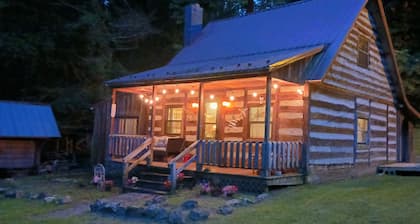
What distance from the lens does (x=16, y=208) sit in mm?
8664

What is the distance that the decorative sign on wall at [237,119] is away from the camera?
12883mm

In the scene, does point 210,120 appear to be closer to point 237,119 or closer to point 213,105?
point 213,105

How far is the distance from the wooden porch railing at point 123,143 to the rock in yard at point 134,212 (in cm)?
448

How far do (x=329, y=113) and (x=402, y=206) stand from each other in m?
4.78

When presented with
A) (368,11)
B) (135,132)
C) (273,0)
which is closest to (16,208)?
(135,132)

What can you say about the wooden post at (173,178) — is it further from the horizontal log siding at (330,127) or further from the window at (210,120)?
the horizontal log siding at (330,127)

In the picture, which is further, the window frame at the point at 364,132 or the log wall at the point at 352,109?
the window frame at the point at 364,132

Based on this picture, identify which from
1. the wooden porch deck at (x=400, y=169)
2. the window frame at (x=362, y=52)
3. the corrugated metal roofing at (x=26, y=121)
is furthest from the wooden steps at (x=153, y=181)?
the wooden porch deck at (x=400, y=169)

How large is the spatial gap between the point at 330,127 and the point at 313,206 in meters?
4.76

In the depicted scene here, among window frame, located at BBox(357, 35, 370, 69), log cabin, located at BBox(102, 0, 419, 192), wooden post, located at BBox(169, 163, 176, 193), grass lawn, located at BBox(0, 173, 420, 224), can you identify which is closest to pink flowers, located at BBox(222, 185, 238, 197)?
grass lawn, located at BBox(0, 173, 420, 224)

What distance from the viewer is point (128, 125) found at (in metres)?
15.9

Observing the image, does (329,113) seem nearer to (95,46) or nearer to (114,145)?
(114,145)

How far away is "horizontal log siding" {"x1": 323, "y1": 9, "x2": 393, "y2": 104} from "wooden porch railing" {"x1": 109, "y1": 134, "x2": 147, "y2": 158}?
595cm

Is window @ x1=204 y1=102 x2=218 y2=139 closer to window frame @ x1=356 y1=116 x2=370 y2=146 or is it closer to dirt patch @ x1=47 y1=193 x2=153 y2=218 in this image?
dirt patch @ x1=47 y1=193 x2=153 y2=218
